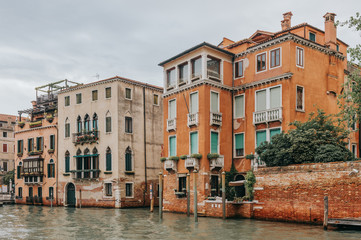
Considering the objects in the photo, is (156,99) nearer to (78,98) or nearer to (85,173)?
(78,98)

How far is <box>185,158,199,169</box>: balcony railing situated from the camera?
26.9 m

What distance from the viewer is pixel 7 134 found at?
2329 inches

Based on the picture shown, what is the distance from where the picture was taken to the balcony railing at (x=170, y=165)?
95.0 feet

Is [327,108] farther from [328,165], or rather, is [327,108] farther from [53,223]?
[53,223]

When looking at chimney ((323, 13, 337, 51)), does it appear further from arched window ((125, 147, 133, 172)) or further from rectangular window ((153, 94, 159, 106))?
arched window ((125, 147, 133, 172))

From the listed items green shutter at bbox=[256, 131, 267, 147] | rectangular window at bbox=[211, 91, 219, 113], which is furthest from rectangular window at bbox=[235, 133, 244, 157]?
rectangular window at bbox=[211, 91, 219, 113]

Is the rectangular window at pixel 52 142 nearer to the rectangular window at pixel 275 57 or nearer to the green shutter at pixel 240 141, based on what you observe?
the green shutter at pixel 240 141

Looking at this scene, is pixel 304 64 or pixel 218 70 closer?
pixel 304 64

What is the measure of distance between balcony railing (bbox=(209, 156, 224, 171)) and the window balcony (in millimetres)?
3035

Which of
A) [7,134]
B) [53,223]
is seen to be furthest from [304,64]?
[7,134]

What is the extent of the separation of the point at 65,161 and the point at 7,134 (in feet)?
77.0

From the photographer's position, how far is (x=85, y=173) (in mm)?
37719

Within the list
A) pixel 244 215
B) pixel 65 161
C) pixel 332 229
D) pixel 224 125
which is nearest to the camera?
pixel 332 229

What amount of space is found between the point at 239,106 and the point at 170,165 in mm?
6051
